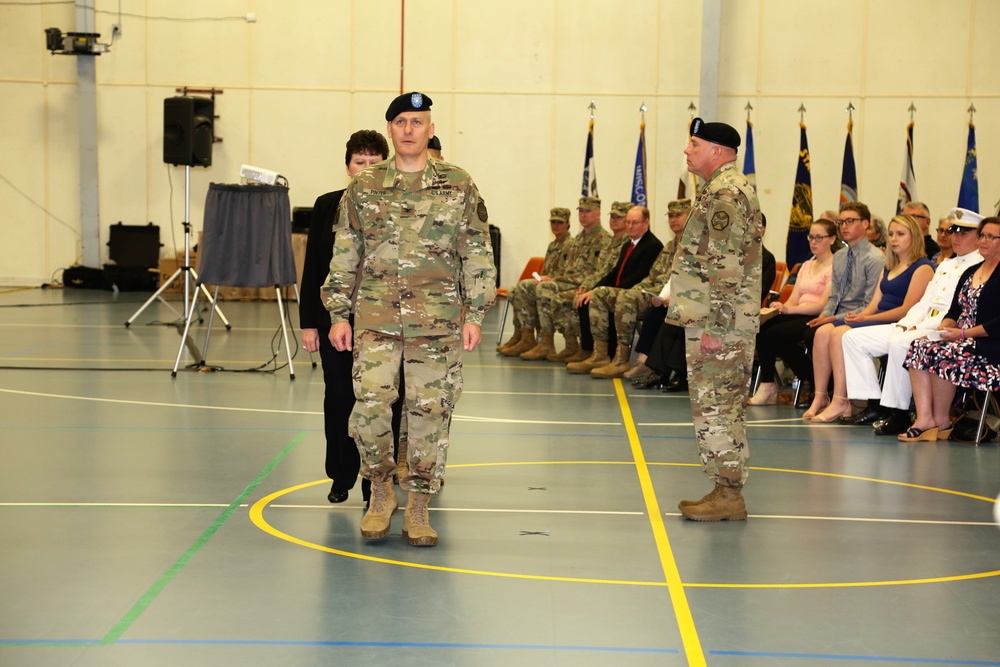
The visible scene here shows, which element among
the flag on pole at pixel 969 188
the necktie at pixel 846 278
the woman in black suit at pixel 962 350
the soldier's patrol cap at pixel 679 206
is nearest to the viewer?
the woman in black suit at pixel 962 350

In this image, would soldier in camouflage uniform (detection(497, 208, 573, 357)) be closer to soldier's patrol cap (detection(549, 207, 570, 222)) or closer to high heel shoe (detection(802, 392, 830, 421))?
soldier's patrol cap (detection(549, 207, 570, 222))

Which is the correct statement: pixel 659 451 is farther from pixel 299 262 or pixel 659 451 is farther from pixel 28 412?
pixel 299 262

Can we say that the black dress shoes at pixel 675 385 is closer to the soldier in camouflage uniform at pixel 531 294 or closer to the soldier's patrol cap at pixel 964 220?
the soldier in camouflage uniform at pixel 531 294

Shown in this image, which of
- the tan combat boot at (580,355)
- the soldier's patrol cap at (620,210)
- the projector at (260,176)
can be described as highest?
the projector at (260,176)

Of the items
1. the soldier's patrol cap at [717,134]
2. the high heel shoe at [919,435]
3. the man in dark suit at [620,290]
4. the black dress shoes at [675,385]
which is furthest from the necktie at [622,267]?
the soldier's patrol cap at [717,134]

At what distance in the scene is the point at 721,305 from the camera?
496cm

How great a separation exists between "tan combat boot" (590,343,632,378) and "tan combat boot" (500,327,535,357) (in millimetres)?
1402

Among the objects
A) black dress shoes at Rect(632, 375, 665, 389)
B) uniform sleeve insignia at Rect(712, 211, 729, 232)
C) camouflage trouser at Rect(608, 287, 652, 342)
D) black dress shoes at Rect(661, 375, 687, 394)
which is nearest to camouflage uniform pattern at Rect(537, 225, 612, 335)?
camouflage trouser at Rect(608, 287, 652, 342)

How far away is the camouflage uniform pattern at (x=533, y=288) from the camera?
11.0m

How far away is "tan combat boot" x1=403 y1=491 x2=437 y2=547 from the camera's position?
4.57 m

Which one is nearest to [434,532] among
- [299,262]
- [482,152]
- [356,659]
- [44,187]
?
[356,659]

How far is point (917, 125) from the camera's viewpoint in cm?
1662

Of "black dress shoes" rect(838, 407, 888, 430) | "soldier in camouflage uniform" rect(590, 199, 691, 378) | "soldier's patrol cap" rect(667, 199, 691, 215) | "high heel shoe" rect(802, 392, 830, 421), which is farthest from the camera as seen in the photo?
"soldier in camouflage uniform" rect(590, 199, 691, 378)

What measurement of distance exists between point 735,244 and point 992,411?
3.59 m
